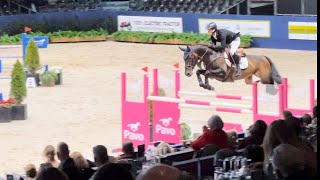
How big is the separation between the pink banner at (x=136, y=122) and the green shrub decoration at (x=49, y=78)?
827cm

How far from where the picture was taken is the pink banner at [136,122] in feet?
46.0

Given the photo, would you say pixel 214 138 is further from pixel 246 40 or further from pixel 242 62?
pixel 246 40

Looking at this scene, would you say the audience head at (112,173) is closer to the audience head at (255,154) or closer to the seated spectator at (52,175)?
the seated spectator at (52,175)

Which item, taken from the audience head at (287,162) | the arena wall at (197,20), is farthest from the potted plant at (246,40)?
the audience head at (287,162)

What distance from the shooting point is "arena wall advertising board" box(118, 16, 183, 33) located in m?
32.3

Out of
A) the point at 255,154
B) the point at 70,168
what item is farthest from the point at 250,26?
the point at 70,168

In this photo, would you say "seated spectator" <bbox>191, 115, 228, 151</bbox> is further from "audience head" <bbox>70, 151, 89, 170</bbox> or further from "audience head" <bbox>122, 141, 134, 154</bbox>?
"audience head" <bbox>70, 151, 89, 170</bbox>

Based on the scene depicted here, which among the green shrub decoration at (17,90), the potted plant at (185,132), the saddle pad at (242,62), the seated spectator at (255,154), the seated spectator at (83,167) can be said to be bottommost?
the potted plant at (185,132)

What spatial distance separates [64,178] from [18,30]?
94.1 feet

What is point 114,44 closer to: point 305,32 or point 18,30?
point 18,30

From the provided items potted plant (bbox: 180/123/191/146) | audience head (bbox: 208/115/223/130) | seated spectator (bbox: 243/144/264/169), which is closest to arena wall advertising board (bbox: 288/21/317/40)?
potted plant (bbox: 180/123/191/146)

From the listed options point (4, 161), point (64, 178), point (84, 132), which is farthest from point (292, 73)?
point (64, 178)

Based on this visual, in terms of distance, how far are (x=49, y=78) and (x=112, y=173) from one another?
1707cm

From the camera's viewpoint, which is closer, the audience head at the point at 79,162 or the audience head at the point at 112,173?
the audience head at the point at 112,173
